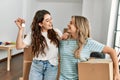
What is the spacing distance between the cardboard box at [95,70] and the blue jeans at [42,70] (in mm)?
334

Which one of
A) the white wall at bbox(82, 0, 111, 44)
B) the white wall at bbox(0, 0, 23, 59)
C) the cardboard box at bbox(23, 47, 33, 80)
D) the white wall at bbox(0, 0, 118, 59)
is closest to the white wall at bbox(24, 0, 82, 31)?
the white wall at bbox(0, 0, 118, 59)

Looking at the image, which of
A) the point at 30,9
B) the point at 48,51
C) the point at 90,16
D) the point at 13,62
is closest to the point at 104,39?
the point at 90,16

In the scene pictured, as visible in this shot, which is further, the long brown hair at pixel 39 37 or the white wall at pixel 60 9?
the white wall at pixel 60 9

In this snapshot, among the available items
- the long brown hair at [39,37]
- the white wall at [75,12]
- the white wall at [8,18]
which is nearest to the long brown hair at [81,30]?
the long brown hair at [39,37]

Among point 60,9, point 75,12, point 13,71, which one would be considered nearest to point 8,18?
point 13,71

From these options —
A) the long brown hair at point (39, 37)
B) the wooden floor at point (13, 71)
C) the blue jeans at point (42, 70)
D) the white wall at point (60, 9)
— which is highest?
the white wall at point (60, 9)

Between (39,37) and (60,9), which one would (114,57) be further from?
(60,9)

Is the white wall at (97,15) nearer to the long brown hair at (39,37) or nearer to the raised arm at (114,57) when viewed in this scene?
the long brown hair at (39,37)

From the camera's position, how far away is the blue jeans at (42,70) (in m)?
1.95

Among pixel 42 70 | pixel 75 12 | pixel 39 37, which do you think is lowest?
pixel 42 70

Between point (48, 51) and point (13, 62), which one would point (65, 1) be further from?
point (48, 51)

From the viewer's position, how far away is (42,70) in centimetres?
196

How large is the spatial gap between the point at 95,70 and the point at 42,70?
51 cm

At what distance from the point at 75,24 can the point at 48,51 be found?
38 cm
